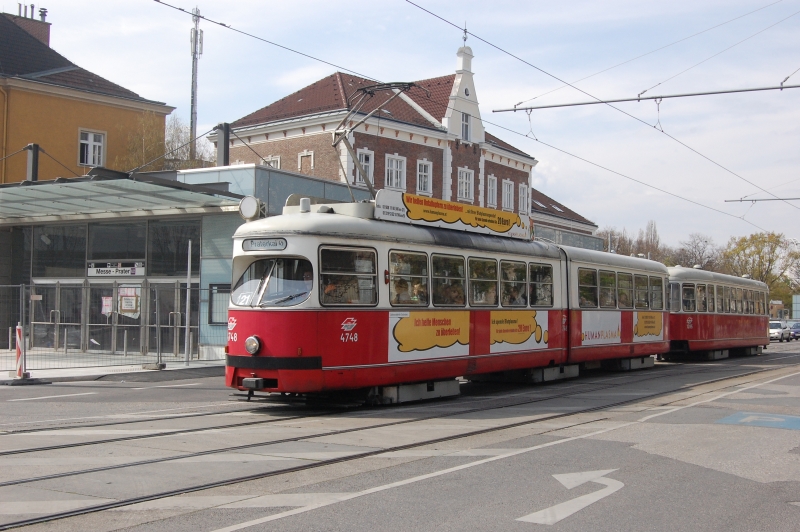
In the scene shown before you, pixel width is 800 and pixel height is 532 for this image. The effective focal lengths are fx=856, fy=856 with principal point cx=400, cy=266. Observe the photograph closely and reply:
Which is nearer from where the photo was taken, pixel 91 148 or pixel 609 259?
pixel 609 259

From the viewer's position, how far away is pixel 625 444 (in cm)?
1002

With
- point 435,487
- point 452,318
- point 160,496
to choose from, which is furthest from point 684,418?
point 160,496

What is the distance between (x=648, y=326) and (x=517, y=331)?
298 inches

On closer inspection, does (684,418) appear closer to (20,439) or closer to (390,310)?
(390,310)

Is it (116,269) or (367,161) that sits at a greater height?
(367,161)

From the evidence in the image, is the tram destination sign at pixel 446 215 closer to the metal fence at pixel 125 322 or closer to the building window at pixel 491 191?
the metal fence at pixel 125 322

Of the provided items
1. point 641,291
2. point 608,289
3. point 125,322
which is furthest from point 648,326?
point 125,322

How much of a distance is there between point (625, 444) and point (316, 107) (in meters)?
32.5

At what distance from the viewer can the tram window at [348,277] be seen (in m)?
12.4

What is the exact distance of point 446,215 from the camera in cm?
1527

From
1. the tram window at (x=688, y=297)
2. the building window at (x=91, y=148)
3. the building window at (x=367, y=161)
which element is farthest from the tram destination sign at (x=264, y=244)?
the building window at (x=91, y=148)

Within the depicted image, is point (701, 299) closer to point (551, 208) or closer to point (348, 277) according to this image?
point (348, 277)

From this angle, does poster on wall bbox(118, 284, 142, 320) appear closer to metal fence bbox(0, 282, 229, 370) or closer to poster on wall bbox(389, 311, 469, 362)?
metal fence bbox(0, 282, 229, 370)

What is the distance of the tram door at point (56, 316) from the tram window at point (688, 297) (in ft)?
60.4
